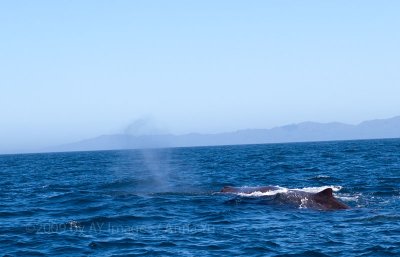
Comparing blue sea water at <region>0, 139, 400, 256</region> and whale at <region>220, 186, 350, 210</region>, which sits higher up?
whale at <region>220, 186, 350, 210</region>

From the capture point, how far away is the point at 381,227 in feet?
70.8

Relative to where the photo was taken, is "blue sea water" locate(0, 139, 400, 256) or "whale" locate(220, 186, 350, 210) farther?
"whale" locate(220, 186, 350, 210)

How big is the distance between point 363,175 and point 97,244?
31.5 meters

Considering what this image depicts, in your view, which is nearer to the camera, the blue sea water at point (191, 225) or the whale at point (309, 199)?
the blue sea water at point (191, 225)

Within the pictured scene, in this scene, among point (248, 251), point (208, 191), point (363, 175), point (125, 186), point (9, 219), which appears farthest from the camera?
point (363, 175)

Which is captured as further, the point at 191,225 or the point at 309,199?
the point at 309,199

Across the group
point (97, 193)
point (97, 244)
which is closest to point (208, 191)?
point (97, 193)

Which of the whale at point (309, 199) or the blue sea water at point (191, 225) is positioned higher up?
the whale at point (309, 199)

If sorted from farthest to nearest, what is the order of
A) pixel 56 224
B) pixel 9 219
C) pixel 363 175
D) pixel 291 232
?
pixel 363 175, pixel 9 219, pixel 56 224, pixel 291 232

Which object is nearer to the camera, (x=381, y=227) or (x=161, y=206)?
(x=381, y=227)

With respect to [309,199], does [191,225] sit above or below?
below

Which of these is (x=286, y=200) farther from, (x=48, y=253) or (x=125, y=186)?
(x=125, y=186)

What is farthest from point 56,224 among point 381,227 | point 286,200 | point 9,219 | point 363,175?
point 363,175

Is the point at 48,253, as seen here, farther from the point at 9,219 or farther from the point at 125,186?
the point at 125,186
